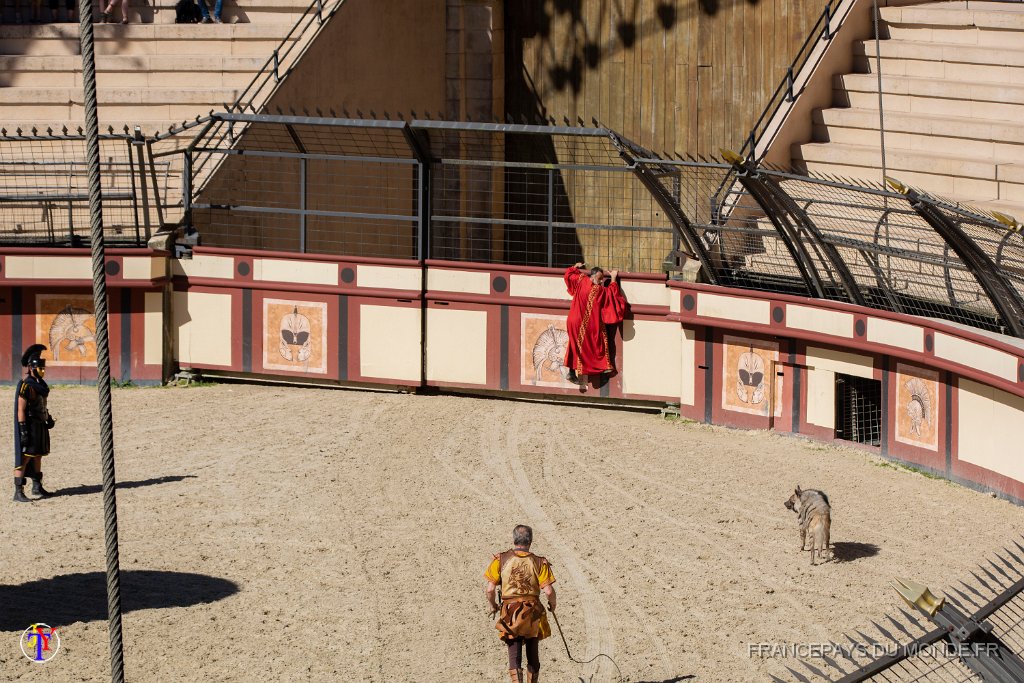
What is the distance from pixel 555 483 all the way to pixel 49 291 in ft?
24.5

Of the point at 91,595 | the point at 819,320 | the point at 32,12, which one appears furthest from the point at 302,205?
the point at 32,12

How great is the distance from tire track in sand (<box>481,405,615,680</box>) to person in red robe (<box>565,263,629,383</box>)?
97cm

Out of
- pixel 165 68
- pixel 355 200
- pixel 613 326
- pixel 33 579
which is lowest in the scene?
pixel 33 579

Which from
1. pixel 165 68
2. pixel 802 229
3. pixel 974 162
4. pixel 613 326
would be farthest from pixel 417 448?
pixel 165 68

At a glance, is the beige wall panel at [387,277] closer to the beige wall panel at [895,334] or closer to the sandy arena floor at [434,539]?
the sandy arena floor at [434,539]

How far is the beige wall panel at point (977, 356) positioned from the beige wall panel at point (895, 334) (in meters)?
0.27

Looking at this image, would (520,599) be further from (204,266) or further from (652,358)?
(204,266)

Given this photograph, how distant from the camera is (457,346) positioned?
65.4 ft

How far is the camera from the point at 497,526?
14891 millimetres

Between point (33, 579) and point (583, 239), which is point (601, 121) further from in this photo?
point (33, 579)

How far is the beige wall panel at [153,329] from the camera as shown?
20266mm

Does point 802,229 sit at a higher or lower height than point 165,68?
lower

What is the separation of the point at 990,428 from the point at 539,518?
4313 millimetres

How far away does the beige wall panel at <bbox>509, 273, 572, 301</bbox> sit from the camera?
19.4 metres
